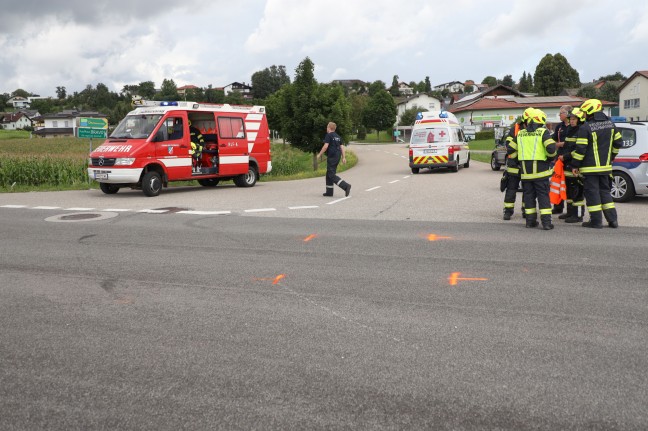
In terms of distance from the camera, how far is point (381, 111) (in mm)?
96625

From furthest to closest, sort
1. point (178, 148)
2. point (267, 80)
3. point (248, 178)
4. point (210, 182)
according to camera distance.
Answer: point (267, 80)
point (210, 182)
point (248, 178)
point (178, 148)

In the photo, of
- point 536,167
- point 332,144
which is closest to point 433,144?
point 332,144

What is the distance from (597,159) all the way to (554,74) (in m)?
110

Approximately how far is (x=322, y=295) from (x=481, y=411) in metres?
2.55

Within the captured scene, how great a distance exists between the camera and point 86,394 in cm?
362

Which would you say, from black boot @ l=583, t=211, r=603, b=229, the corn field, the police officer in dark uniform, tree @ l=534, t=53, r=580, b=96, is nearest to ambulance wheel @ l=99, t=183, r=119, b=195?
the corn field

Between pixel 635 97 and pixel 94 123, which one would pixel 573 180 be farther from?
pixel 635 97

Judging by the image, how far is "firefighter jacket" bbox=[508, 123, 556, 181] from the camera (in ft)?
31.3

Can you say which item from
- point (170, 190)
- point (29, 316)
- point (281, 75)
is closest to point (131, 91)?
point (281, 75)

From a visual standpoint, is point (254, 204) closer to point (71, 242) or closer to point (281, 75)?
point (71, 242)

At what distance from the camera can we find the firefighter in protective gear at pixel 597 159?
9.59 metres

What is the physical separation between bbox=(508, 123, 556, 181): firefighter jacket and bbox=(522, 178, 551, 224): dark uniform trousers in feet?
0.32

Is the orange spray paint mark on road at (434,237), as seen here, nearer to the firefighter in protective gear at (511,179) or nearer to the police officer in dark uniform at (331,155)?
the firefighter in protective gear at (511,179)

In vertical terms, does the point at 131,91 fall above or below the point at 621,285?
above
